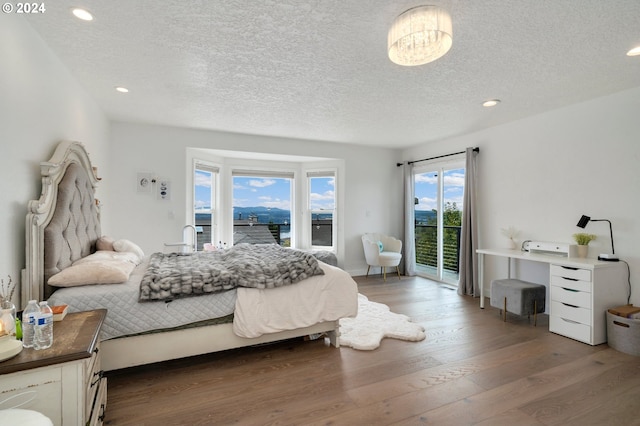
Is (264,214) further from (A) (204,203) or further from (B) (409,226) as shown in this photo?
(B) (409,226)

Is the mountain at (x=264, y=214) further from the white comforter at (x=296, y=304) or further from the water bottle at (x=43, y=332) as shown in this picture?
the water bottle at (x=43, y=332)

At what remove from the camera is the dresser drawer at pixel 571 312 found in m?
2.97

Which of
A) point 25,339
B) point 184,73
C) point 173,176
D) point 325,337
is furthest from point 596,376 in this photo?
point 173,176

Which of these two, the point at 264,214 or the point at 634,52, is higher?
the point at 634,52

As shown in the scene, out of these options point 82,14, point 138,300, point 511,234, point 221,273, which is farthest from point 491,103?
point 138,300

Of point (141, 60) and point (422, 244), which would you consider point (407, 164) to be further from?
point (141, 60)

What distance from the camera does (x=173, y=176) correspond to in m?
4.62

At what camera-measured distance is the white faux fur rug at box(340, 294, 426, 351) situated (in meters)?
2.93

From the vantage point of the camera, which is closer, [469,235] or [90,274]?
[90,274]

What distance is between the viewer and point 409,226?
602 cm

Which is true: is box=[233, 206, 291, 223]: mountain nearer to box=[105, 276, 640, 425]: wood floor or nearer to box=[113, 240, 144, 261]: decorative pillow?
box=[113, 240, 144, 261]: decorative pillow

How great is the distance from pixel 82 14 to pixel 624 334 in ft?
16.0

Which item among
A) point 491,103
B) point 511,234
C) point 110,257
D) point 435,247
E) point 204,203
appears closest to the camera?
point 110,257

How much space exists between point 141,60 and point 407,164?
472cm
